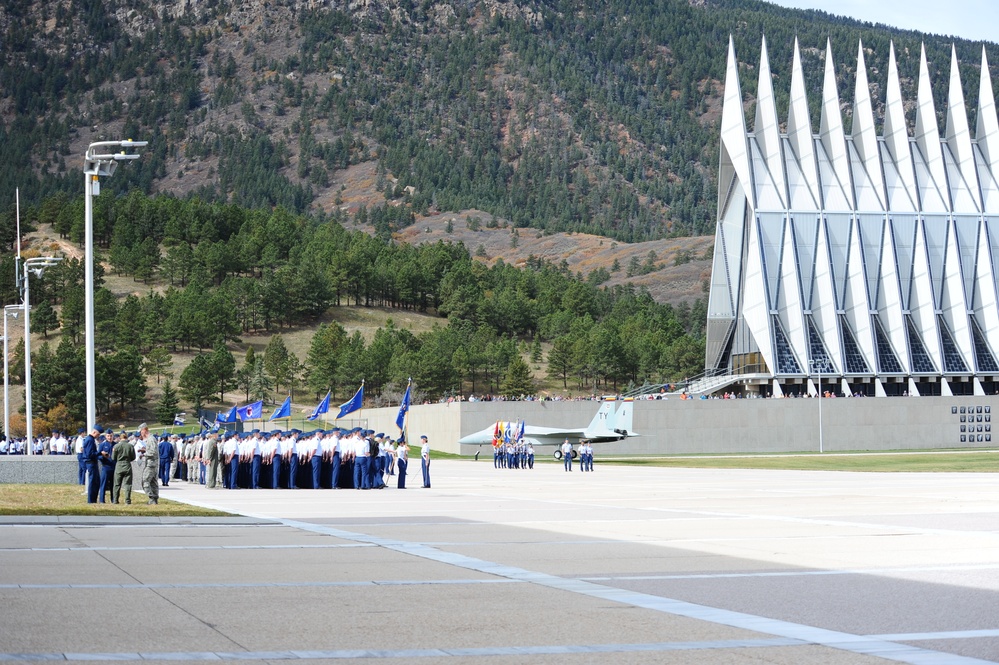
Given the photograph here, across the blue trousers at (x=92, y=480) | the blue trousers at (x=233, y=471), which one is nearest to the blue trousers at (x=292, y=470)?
the blue trousers at (x=233, y=471)

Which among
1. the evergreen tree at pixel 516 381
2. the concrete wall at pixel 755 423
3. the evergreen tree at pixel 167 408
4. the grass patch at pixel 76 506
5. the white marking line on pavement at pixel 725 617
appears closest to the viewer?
the white marking line on pavement at pixel 725 617

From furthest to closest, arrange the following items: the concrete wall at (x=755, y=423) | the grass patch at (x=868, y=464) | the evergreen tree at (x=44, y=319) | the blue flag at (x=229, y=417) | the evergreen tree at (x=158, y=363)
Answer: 1. the evergreen tree at (x=44, y=319)
2. the evergreen tree at (x=158, y=363)
3. the concrete wall at (x=755, y=423)
4. the blue flag at (x=229, y=417)
5. the grass patch at (x=868, y=464)

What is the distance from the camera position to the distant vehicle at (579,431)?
67.5 m

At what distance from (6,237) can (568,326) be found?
92862 mm

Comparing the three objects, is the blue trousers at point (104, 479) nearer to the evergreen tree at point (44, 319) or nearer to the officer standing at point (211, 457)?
the officer standing at point (211, 457)

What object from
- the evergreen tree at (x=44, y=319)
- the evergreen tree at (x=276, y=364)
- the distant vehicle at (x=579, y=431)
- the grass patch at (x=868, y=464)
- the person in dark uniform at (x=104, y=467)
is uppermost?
the evergreen tree at (x=44, y=319)

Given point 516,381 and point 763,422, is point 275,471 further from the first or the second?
point 516,381

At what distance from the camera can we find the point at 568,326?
5738 inches

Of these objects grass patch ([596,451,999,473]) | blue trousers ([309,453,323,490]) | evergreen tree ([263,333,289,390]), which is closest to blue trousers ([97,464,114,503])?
blue trousers ([309,453,323,490])

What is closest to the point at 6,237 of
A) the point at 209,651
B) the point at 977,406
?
the point at 977,406

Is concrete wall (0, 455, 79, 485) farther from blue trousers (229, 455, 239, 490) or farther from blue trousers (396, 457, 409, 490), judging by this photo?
blue trousers (396, 457, 409, 490)

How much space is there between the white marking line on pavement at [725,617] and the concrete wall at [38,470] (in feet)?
63.1

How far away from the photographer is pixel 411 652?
8602mm

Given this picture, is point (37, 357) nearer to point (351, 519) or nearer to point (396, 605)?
point (351, 519)
